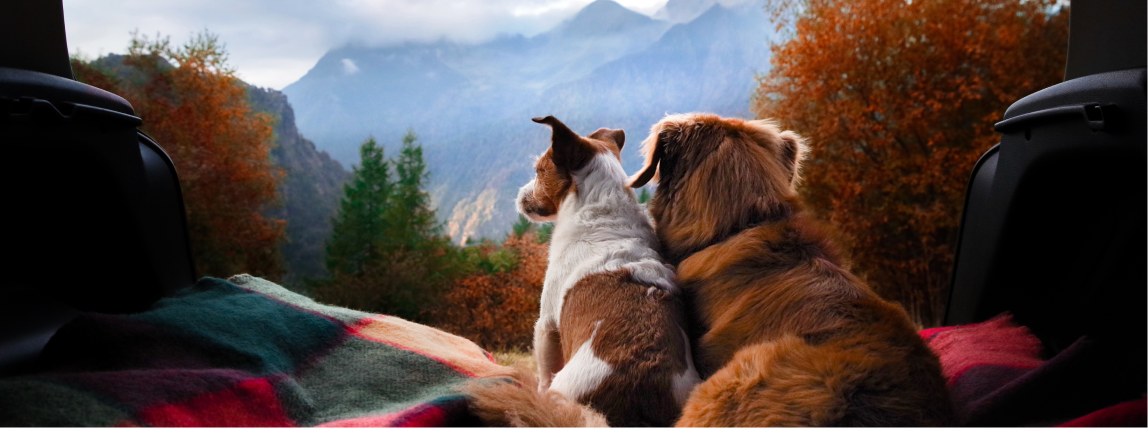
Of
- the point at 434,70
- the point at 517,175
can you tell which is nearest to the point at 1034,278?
the point at 517,175

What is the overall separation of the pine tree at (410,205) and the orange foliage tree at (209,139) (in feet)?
1.76

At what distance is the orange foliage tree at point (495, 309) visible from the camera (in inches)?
99.7

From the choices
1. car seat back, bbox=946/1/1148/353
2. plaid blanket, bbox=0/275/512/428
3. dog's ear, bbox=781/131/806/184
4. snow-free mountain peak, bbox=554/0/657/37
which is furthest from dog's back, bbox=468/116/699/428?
snow-free mountain peak, bbox=554/0/657/37

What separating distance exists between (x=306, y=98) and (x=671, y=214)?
258 cm

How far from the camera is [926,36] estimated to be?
264 cm

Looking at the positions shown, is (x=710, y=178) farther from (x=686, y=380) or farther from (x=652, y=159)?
(x=686, y=380)

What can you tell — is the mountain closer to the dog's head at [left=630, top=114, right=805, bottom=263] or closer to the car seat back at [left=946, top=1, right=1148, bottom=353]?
the dog's head at [left=630, top=114, right=805, bottom=263]

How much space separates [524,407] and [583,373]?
0.13 metres

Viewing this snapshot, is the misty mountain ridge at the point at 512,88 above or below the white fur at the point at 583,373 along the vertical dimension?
above

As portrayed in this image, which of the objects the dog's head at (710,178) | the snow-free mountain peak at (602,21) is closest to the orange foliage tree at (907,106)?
the snow-free mountain peak at (602,21)

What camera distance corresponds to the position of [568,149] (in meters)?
1.37

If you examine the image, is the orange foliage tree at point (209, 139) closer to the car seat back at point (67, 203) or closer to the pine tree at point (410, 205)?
the pine tree at point (410, 205)

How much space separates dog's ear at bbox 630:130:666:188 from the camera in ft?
4.24

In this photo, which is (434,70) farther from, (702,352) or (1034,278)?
(1034,278)
